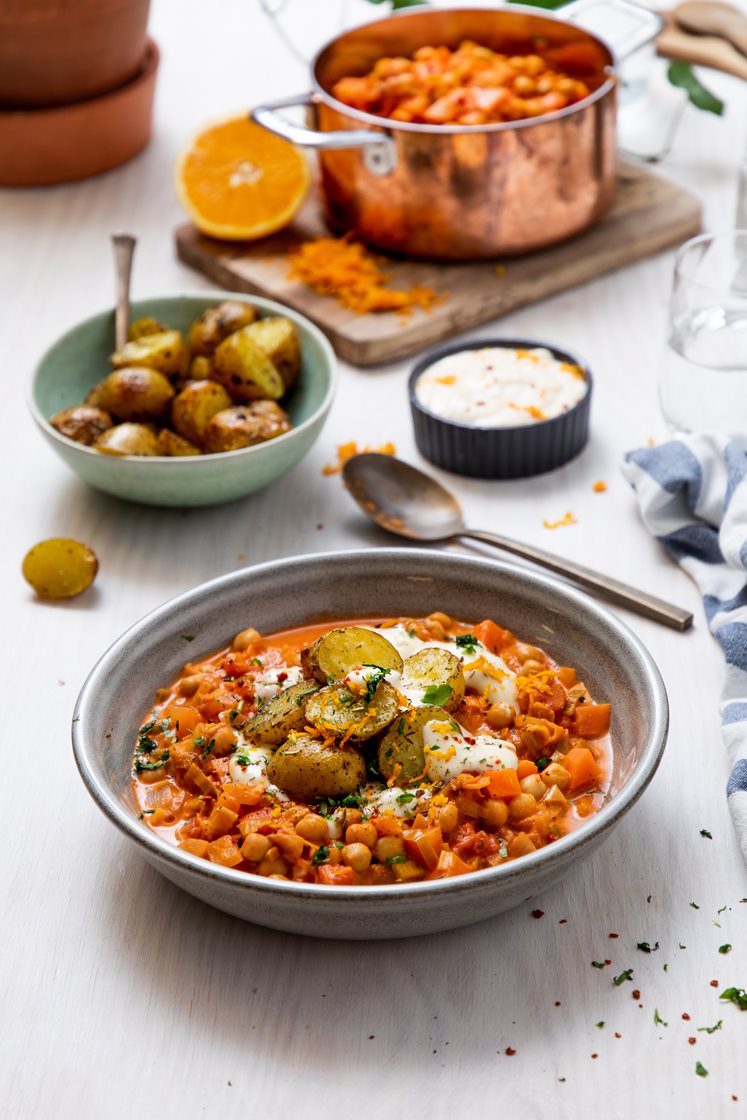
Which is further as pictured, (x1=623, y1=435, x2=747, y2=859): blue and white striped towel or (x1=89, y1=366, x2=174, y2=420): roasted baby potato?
(x1=89, y1=366, x2=174, y2=420): roasted baby potato

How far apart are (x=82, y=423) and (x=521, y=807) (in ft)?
3.54

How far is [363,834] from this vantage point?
153 cm

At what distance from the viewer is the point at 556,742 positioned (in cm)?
172

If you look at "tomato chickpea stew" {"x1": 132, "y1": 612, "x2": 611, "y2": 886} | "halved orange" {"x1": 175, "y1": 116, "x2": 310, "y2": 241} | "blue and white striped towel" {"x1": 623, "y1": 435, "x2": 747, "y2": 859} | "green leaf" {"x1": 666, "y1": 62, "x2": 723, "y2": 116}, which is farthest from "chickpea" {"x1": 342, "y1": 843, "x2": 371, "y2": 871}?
"green leaf" {"x1": 666, "y1": 62, "x2": 723, "y2": 116}

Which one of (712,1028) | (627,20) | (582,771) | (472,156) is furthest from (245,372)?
(627,20)

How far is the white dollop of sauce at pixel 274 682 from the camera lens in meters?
1.77

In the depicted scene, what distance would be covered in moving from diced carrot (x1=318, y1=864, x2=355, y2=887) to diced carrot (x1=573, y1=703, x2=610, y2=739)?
0.39 m

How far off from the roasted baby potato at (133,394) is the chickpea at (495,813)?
1.04 m

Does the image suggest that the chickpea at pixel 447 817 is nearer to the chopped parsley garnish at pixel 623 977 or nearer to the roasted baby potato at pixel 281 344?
the chopped parsley garnish at pixel 623 977

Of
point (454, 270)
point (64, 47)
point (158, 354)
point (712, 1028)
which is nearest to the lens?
point (712, 1028)

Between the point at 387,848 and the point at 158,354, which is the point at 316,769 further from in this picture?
the point at 158,354

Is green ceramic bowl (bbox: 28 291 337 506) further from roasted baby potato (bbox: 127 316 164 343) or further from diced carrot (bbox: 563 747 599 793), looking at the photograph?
diced carrot (bbox: 563 747 599 793)

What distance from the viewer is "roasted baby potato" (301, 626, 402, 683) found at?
1694 millimetres

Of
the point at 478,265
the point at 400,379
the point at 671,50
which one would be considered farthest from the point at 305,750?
the point at 671,50
